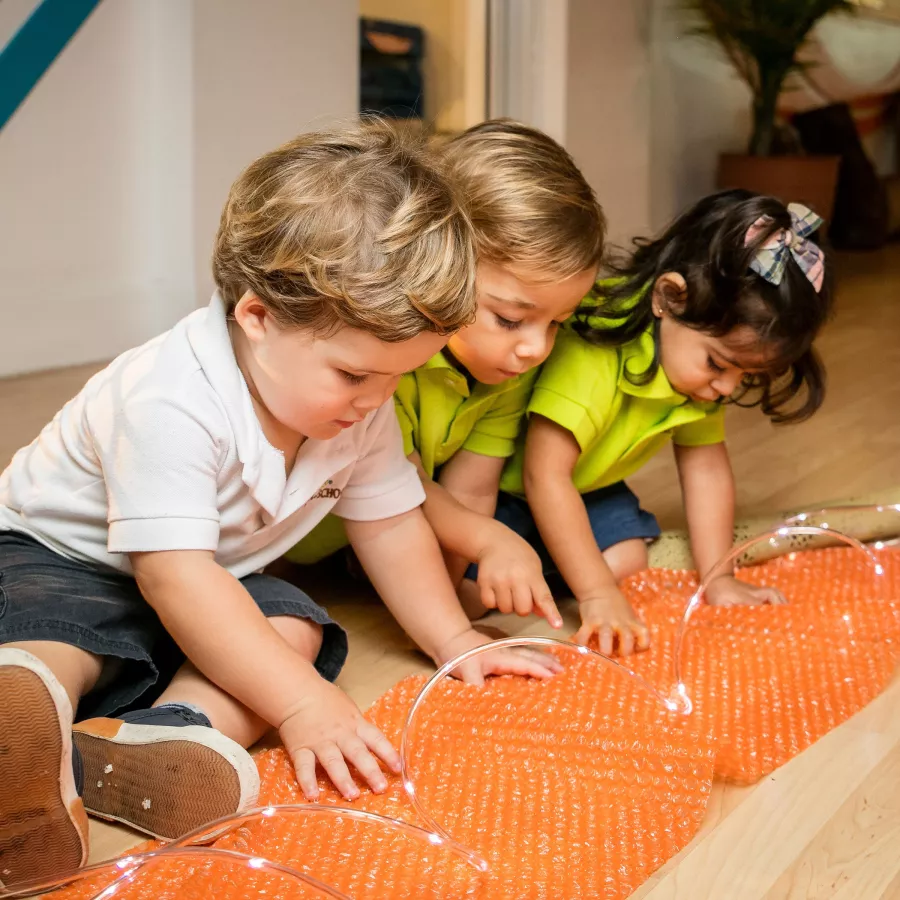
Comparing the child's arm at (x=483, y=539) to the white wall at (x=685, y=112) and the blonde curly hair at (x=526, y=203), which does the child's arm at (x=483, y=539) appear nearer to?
the blonde curly hair at (x=526, y=203)

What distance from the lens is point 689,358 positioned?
3.88 ft

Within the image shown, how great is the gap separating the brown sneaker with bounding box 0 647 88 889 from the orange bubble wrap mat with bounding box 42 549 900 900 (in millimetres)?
30

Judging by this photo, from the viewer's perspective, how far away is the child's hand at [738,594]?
1.21m

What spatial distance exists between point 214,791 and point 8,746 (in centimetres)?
14

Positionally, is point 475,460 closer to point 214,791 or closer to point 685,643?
point 685,643

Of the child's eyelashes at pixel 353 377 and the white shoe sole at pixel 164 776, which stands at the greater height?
the child's eyelashes at pixel 353 377

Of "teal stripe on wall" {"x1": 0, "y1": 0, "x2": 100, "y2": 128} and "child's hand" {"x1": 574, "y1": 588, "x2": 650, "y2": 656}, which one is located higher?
"teal stripe on wall" {"x1": 0, "y1": 0, "x2": 100, "y2": 128}

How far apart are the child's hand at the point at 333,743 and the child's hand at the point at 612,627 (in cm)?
30

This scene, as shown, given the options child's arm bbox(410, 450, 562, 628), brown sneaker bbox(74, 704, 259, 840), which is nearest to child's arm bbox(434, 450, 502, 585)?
child's arm bbox(410, 450, 562, 628)

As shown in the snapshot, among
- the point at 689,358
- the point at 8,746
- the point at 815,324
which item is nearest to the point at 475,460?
the point at 689,358

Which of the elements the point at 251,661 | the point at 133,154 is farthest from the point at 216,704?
the point at 133,154

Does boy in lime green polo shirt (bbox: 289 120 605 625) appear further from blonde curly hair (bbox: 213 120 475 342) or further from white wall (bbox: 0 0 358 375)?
white wall (bbox: 0 0 358 375)

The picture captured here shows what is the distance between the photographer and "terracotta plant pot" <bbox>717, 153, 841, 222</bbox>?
348 centimetres

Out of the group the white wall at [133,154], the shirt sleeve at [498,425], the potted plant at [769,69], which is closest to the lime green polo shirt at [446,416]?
the shirt sleeve at [498,425]
